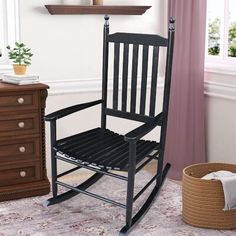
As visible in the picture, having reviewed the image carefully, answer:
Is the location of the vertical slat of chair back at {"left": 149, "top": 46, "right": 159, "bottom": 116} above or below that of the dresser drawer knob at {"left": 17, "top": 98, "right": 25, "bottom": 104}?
above

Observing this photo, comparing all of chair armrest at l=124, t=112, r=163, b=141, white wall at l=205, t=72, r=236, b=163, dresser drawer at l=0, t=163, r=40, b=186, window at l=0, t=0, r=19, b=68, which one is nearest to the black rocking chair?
chair armrest at l=124, t=112, r=163, b=141

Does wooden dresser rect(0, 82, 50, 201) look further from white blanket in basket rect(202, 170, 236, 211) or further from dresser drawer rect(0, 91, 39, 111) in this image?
white blanket in basket rect(202, 170, 236, 211)

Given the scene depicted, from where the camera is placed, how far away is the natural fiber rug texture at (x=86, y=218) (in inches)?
116

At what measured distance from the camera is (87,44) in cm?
389

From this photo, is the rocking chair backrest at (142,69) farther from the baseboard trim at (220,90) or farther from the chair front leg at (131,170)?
the baseboard trim at (220,90)

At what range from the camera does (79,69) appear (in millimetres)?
3889

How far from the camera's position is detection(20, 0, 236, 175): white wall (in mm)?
3693

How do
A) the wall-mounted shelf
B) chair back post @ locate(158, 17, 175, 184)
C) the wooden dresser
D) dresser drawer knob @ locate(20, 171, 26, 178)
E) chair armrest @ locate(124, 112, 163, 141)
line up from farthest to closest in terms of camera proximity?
1. the wall-mounted shelf
2. dresser drawer knob @ locate(20, 171, 26, 178)
3. the wooden dresser
4. chair back post @ locate(158, 17, 175, 184)
5. chair armrest @ locate(124, 112, 163, 141)

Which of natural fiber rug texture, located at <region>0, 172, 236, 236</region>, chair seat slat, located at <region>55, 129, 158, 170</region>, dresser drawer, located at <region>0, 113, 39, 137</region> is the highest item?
dresser drawer, located at <region>0, 113, 39, 137</region>

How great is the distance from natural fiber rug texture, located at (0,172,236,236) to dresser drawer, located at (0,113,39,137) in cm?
45

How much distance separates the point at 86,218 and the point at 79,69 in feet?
3.98

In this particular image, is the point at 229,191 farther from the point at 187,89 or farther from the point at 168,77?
the point at 187,89

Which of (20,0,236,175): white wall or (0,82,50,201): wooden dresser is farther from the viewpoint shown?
(20,0,236,175): white wall

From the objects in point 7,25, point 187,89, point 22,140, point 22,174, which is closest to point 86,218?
point 22,174
